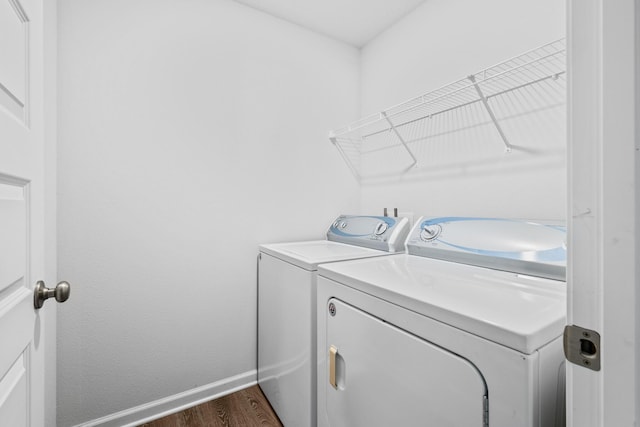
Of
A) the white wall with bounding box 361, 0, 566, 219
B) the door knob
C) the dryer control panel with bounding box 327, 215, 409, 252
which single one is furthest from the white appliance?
the door knob

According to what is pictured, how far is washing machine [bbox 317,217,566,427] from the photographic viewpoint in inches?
23.5

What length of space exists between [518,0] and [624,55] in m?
1.44

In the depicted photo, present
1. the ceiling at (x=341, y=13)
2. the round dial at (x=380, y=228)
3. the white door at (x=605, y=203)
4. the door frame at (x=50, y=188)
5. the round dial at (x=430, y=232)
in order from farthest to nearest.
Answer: the ceiling at (x=341, y=13)
the round dial at (x=380, y=228)
the round dial at (x=430, y=232)
the door frame at (x=50, y=188)
the white door at (x=605, y=203)

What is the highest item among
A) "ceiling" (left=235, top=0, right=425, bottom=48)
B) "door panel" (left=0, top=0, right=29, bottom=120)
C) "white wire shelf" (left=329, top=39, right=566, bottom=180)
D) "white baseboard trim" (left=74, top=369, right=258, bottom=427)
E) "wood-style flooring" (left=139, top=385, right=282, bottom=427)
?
"ceiling" (left=235, top=0, right=425, bottom=48)

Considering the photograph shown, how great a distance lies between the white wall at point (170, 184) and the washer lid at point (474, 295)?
0.95m

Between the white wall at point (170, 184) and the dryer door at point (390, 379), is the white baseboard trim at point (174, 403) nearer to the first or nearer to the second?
the white wall at point (170, 184)

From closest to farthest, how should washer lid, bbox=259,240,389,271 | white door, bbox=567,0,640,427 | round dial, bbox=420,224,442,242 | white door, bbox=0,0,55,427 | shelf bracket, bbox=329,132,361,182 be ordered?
white door, bbox=567,0,640,427
white door, bbox=0,0,55,427
washer lid, bbox=259,240,389,271
round dial, bbox=420,224,442,242
shelf bracket, bbox=329,132,361,182

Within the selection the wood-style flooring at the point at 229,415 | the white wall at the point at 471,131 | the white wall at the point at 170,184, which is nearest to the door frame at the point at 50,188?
the white wall at the point at 170,184

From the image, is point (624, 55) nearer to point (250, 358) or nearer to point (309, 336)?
point (309, 336)

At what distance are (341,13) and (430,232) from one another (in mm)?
1744

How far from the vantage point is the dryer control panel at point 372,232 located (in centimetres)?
164

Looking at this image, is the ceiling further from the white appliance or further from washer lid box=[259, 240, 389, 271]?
washer lid box=[259, 240, 389, 271]

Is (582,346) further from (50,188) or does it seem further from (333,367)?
(50,188)

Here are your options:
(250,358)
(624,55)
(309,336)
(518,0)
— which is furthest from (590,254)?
(250,358)
